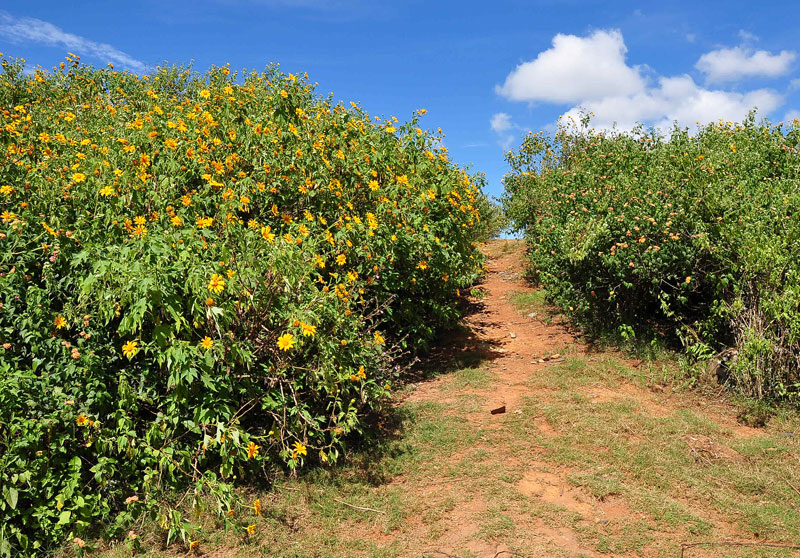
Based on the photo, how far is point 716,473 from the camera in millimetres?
4859

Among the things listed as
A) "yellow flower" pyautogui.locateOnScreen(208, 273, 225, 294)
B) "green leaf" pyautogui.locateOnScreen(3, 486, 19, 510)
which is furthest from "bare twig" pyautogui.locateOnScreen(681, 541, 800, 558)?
"green leaf" pyautogui.locateOnScreen(3, 486, 19, 510)

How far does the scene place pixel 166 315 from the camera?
3779 mm

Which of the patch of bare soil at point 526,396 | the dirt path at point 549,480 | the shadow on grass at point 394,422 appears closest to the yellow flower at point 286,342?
the shadow on grass at point 394,422

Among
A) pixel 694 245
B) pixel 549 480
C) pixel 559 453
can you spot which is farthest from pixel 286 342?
pixel 694 245

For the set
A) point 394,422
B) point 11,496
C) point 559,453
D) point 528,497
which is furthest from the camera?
point 394,422

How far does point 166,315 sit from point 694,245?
17.0 ft

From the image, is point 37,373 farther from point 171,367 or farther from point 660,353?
point 660,353

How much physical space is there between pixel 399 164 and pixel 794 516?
15.9 feet

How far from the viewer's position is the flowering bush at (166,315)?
3656 millimetres

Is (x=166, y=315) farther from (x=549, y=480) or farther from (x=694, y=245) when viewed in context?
(x=694, y=245)

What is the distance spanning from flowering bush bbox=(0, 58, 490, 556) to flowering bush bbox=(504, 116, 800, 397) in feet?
9.74

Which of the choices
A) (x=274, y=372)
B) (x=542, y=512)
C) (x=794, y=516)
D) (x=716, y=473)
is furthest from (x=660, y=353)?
(x=274, y=372)

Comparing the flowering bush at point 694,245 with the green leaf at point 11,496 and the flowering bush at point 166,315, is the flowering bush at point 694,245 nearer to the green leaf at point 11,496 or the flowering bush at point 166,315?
the flowering bush at point 166,315

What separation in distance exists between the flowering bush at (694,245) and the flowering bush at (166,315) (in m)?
2.97
